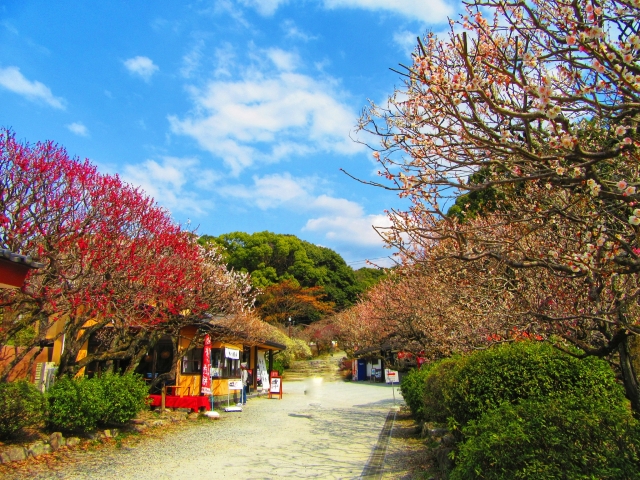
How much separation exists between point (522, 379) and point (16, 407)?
8900 millimetres

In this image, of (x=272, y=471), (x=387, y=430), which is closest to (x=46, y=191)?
(x=272, y=471)

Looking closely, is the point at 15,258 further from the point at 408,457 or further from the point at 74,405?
the point at 408,457

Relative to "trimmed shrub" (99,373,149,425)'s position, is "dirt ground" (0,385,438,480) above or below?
below

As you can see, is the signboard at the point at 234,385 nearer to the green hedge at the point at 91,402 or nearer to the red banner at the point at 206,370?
the red banner at the point at 206,370

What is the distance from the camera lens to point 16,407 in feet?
29.4

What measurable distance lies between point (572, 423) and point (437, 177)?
252 cm

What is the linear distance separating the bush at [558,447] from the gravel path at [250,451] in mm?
4354

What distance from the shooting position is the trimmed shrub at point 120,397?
11.2 metres

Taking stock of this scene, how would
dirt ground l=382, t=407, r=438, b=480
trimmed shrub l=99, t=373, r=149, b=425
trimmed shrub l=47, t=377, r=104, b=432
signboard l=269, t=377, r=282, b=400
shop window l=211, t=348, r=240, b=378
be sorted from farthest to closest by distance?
signboard l=269, t=377, r=282, b=400, shop window l=211, t=348, r=240, b=378, trimmed shrub l=99, t=373, r=149, b=425, trimmed shrub l=47, t=377, r=104, b=432, dirt ground l=382, t=407, r=438, b=480

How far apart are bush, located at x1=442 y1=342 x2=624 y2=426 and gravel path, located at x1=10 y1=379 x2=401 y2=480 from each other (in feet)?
8.91

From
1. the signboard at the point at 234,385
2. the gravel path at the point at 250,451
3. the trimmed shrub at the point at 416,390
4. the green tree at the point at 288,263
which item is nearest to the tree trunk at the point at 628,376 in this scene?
the gravel path at the point at 250,451

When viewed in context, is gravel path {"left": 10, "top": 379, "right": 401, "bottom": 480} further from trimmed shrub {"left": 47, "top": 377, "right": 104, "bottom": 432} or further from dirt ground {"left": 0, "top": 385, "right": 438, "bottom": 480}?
A: trimmed shrub {"left": 47, "top": 377, "right": 104, "bottom": 432}

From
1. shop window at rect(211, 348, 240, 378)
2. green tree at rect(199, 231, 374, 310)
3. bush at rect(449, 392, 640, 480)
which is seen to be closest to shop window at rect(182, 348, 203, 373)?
shop window at rect(211, 348, 240, 378)

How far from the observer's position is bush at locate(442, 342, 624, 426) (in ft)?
19.5
